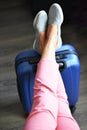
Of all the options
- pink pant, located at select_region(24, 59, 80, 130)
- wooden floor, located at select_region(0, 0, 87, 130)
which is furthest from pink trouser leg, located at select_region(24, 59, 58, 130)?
wooden floor, located at select_region(0, 0, 87, 130)

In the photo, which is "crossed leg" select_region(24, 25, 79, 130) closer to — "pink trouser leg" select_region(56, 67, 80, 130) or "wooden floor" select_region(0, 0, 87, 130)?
"pink trouser leg" select_region(56, 67, 80, 130)

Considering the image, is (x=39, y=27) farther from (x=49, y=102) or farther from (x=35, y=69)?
(x=49, y=102)

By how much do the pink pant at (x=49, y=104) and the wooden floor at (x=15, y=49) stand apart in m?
0.36

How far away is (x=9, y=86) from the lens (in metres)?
1.73

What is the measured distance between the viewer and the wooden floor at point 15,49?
1552 mm

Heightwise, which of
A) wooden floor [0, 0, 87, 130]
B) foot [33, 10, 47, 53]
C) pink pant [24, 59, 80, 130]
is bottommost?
wooden floor [0, 0, 87, 130]

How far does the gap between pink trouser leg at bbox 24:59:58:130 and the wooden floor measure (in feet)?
1.37

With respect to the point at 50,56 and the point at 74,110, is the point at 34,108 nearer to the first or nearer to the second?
the point at 50,56

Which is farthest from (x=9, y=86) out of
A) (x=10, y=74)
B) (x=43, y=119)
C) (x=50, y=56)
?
(x=43, y=119)

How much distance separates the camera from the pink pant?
1.07 meters

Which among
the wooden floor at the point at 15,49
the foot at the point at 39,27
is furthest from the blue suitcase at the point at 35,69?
the wooden floor at the point at 15,49

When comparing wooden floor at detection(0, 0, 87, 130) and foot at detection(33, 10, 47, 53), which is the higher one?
foot at detection(33, 10, 47, 53)

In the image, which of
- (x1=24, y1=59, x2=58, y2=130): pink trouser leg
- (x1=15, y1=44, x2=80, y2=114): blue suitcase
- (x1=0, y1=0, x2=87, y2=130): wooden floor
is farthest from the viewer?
(x1=0, y1=0, x2=87, y2=130): wooden floor

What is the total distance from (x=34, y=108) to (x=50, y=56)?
0.87 ft
